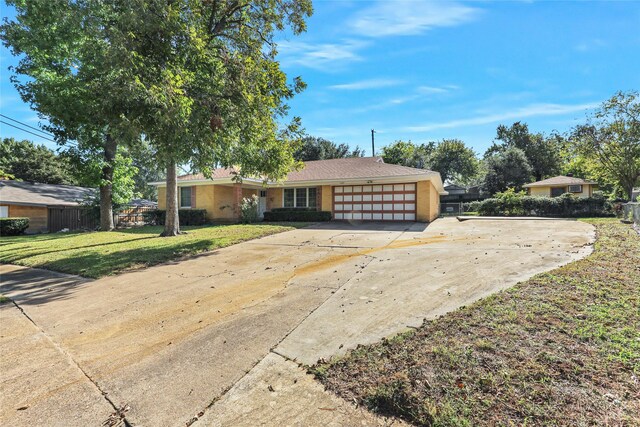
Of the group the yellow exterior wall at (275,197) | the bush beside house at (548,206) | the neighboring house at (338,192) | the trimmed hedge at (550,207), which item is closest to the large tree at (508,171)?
the bush beside house at (548,206)

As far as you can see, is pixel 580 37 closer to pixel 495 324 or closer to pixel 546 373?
pixel 495 324

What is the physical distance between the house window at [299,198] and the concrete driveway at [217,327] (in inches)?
472

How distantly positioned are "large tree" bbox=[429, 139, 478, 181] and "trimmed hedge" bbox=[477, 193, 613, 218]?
768 inches

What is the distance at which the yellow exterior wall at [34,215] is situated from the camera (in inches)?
733

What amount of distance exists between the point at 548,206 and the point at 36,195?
3378 centimetres

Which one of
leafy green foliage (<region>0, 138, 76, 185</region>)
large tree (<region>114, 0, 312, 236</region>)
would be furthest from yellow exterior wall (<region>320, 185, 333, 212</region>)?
leafy green foliage (<region>0, 138, 76, 185</region>)

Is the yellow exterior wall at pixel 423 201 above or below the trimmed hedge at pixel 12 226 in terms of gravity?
above

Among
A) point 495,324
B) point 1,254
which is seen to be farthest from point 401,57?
point 1,254

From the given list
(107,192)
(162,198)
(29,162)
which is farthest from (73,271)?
(29,162)

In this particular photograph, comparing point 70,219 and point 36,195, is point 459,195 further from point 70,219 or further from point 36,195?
point 36,195

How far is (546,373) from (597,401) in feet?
1.10

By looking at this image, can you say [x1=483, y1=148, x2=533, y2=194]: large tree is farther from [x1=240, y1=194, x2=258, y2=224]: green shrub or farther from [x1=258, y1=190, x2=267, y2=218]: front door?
[x1=240, y1=194, x2=258, y2=224]: green shrub

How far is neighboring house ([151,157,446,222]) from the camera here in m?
17.3

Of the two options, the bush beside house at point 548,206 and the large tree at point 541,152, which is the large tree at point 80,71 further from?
A: the large tree at point 541,152
